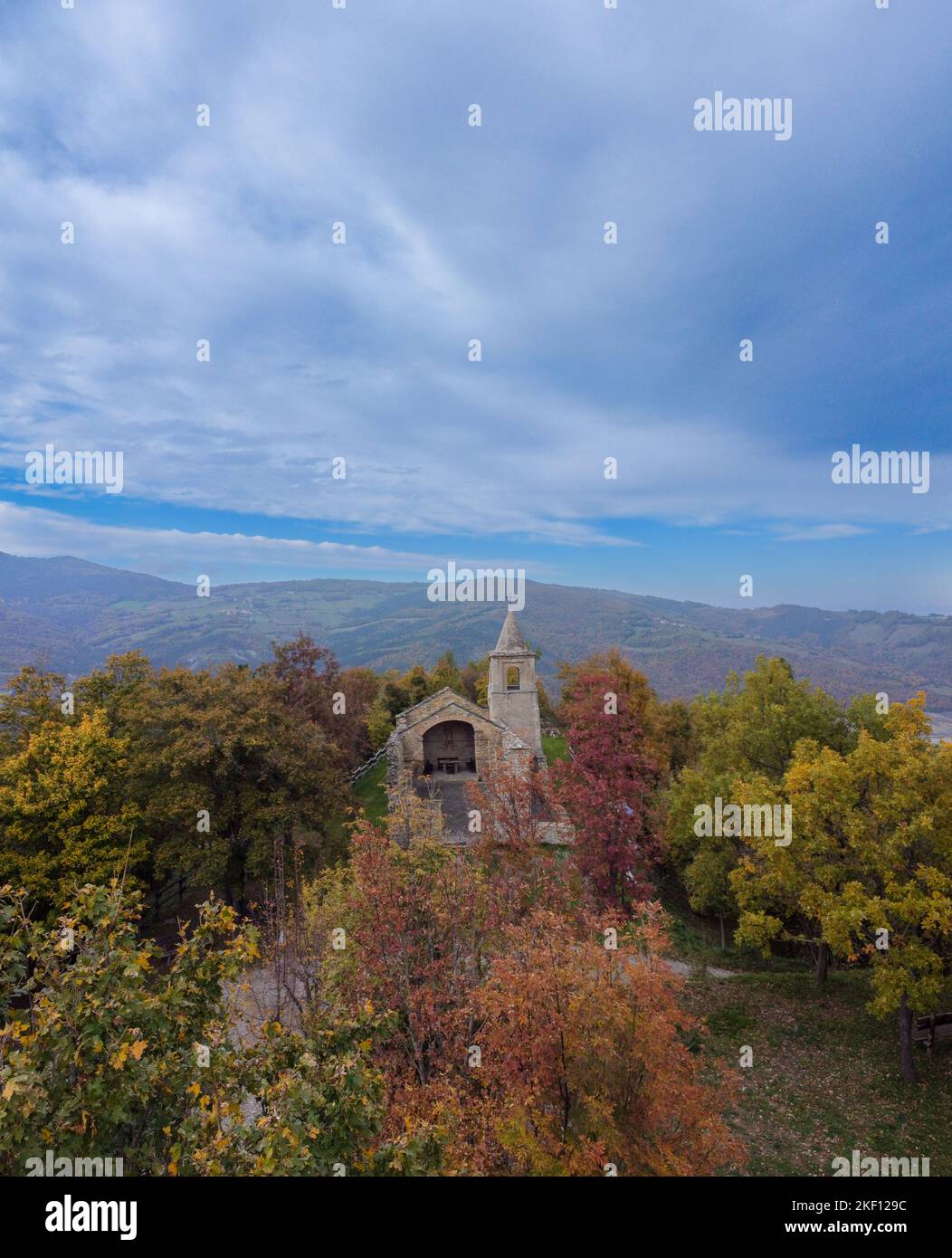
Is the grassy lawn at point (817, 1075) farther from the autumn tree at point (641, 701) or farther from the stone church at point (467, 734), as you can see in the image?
the autumn tree at point (641, 701)

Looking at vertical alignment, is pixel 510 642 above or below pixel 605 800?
above

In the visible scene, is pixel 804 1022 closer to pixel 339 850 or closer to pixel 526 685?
pixel 339 850

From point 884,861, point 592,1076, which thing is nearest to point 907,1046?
point 884,861

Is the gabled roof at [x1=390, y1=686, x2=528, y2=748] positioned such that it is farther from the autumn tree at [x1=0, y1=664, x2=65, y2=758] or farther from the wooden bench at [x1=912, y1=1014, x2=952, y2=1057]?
the wooden bench at [x1=912, y1=1014, x2=952, y2=1057]

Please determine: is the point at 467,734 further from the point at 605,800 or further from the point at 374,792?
the point at 605,800
